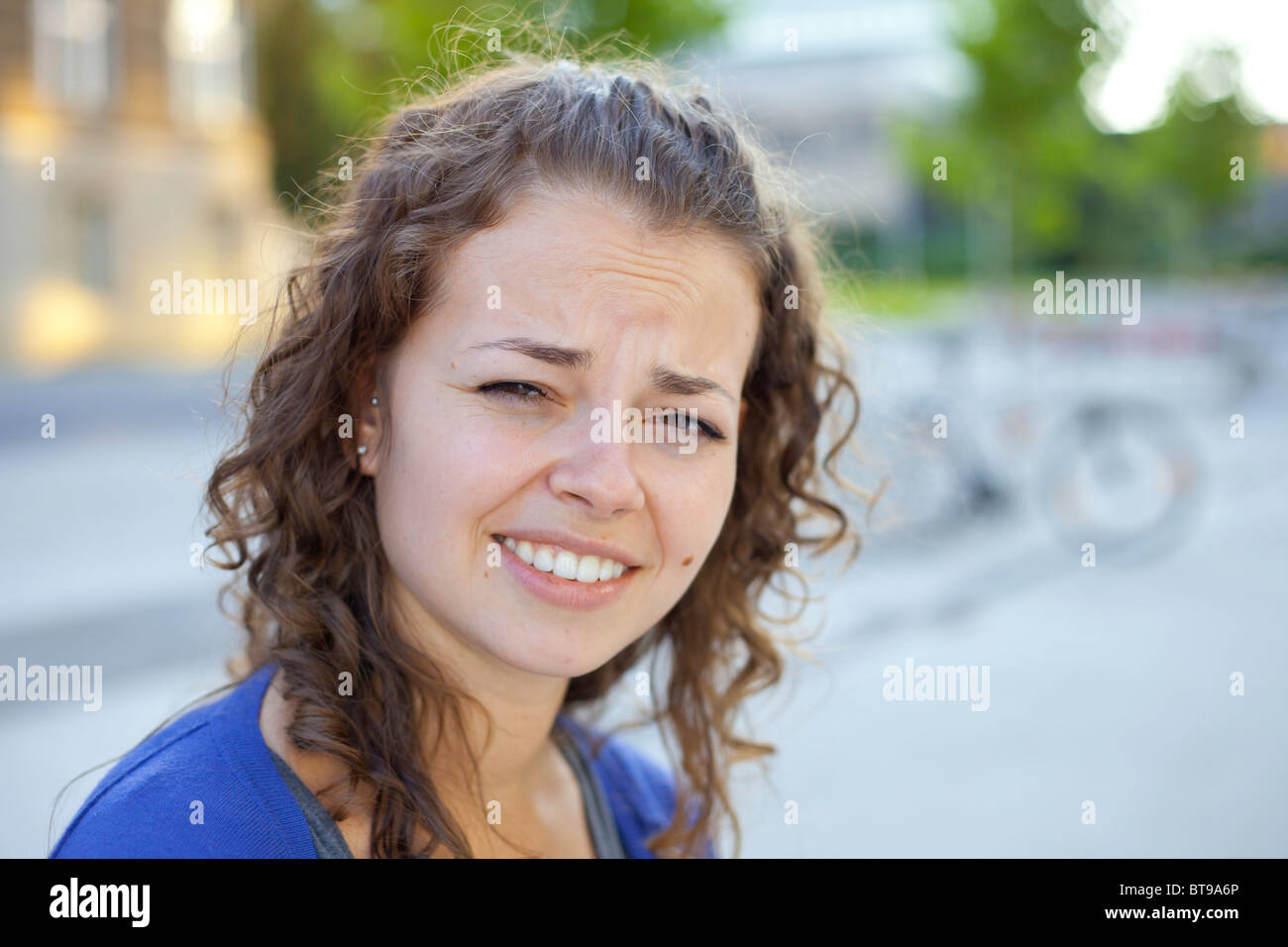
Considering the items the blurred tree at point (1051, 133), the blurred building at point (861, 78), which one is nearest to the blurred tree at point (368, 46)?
the blurred tree at point (1051, 133)

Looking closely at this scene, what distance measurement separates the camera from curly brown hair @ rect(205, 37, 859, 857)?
1.51m

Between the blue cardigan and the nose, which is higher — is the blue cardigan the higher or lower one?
the lower one

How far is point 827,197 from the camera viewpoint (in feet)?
7.93

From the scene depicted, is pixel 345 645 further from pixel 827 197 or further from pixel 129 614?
pixel 129 614

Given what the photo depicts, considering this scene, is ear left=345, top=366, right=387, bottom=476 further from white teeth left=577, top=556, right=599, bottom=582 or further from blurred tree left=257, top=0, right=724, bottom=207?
blurred tree left=257, top=0, right=724, bottom=207

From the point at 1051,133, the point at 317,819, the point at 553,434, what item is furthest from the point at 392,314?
the point at 1051,133

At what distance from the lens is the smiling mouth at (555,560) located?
4.87 feet

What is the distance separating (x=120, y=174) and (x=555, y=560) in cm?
2080

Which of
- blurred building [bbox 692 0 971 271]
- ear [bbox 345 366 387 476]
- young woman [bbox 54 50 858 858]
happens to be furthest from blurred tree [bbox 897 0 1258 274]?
blurred building [bbox 692 0 971 271]

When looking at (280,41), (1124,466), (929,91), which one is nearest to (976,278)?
(929,91)

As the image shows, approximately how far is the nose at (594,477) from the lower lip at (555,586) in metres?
0.10

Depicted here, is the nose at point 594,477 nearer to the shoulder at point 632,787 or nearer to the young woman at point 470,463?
the young woman at point 470,463

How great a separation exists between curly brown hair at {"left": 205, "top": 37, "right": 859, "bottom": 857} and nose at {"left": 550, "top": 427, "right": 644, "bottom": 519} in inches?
11.3

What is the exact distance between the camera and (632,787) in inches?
78.0
